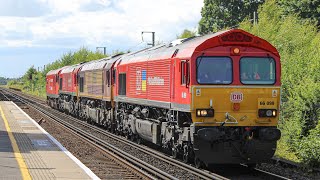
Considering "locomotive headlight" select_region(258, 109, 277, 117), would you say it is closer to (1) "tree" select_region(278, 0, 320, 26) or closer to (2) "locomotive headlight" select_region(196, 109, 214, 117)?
(2) "locomotive headlight" select_region(196, 109, 214, 117)

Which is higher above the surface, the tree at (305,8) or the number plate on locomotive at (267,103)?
the tree at (305,8)

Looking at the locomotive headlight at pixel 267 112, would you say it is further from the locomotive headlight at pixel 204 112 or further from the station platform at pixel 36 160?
the station platform at pixel 36 160

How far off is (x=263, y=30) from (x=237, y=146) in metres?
15.6

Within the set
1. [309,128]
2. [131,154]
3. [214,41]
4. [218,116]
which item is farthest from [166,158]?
[309,128]

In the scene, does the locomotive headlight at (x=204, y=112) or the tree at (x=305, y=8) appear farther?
the tree at (x=305, y=8)

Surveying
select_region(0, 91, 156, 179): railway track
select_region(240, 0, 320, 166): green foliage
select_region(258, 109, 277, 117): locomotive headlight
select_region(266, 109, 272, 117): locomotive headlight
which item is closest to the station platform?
select_region(0, 91, 156, 179): railway track

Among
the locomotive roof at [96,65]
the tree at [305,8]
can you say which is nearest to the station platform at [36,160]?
the locomotive roof at [96,65]

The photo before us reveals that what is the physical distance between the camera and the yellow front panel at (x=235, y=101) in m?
12.9

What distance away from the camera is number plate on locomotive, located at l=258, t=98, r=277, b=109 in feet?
43.4

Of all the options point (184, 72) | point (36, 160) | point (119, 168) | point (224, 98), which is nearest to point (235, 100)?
point (224, 98)

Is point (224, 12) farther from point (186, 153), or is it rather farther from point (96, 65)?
point (186, 153)

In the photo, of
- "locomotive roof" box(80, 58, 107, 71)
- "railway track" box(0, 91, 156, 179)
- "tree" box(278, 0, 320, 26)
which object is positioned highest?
"tree" box(278, 0, 320, 26)

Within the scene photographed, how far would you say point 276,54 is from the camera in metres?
13.5

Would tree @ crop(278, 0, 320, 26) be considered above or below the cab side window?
above
